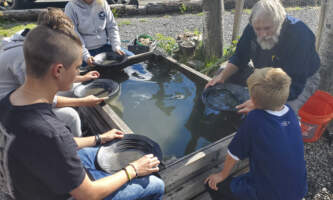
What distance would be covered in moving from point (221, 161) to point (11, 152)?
1.73 metres

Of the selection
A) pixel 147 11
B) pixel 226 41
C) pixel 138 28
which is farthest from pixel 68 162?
pixel 147 11

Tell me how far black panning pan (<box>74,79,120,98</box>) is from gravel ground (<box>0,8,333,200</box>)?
130 cm

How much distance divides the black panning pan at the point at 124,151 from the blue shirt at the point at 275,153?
73 centimetres

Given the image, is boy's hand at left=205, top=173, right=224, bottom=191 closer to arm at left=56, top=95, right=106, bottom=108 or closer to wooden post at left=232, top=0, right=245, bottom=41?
arm at left=56, top=95, right=106, bottom=108

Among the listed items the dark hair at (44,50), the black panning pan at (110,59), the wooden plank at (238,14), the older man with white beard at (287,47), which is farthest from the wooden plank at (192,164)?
the wooden plank at (238,14)

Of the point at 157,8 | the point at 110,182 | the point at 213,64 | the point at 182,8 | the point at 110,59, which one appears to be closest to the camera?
the point at 110,182

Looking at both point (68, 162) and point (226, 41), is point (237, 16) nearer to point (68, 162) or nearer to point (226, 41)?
point (226, 41)

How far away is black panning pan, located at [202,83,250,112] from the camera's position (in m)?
2.77

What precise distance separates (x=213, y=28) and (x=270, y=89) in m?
3.28

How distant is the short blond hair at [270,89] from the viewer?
1.71 m

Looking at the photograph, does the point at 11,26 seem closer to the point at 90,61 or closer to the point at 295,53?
the point at 90,61

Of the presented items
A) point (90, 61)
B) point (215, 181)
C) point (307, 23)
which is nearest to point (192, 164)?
point (215, 181)

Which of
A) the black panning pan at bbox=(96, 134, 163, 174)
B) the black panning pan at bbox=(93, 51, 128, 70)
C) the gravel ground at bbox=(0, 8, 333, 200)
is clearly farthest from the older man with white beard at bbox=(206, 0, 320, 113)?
the black panning pan at bbox=(93, 51, 128, 70)

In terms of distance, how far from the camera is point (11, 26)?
23.9 ft
